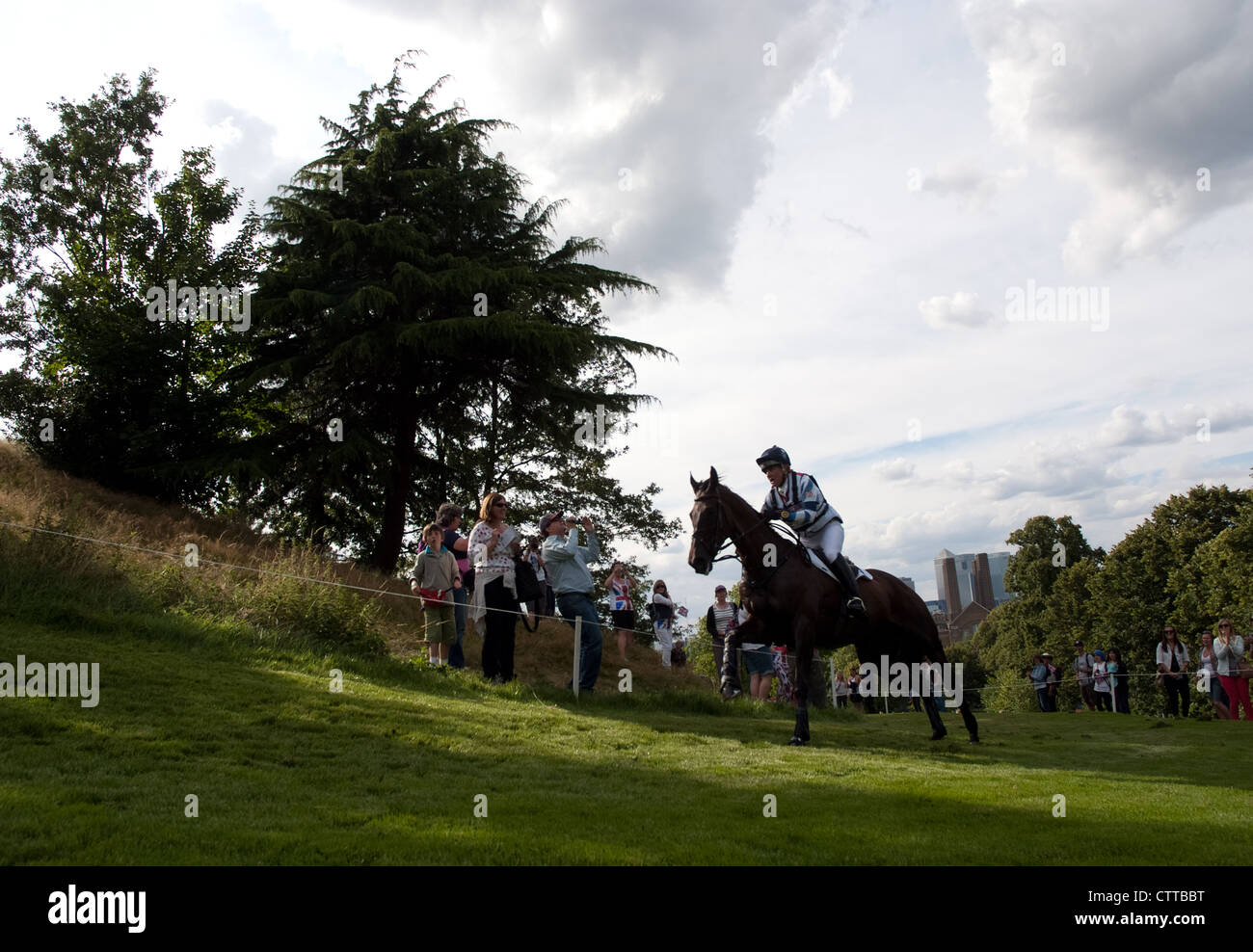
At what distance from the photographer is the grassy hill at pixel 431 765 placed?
4758 mm

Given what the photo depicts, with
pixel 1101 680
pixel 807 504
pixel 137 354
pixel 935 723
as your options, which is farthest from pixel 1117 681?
pixel 137 354

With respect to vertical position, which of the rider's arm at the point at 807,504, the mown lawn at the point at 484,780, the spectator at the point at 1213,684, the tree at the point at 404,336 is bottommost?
the spectator at the point at 1213,684

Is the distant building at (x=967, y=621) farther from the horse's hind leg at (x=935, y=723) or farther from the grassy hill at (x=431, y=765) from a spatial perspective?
the horse's hind leg at (x=935, y=723)

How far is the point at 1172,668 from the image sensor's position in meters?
19.7

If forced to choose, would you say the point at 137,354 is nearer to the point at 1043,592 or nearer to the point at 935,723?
the point at 935,723

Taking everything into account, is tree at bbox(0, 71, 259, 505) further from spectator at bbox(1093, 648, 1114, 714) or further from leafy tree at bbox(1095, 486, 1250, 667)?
leafy tree at bbox(1095, 486, 1250, 667)

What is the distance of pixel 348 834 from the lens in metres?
4.68

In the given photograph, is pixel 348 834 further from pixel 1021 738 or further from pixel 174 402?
pixel 174 402

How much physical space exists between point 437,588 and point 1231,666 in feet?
51.6

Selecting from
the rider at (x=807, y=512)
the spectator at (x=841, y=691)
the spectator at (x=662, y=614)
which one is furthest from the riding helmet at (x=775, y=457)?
the spectator at (x=841, y=691)

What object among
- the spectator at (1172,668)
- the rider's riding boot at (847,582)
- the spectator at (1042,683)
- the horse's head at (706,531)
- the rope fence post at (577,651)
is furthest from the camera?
the spectator at (1042,683)

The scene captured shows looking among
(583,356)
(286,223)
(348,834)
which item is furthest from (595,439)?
(348,834)

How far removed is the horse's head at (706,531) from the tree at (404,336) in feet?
38.4
